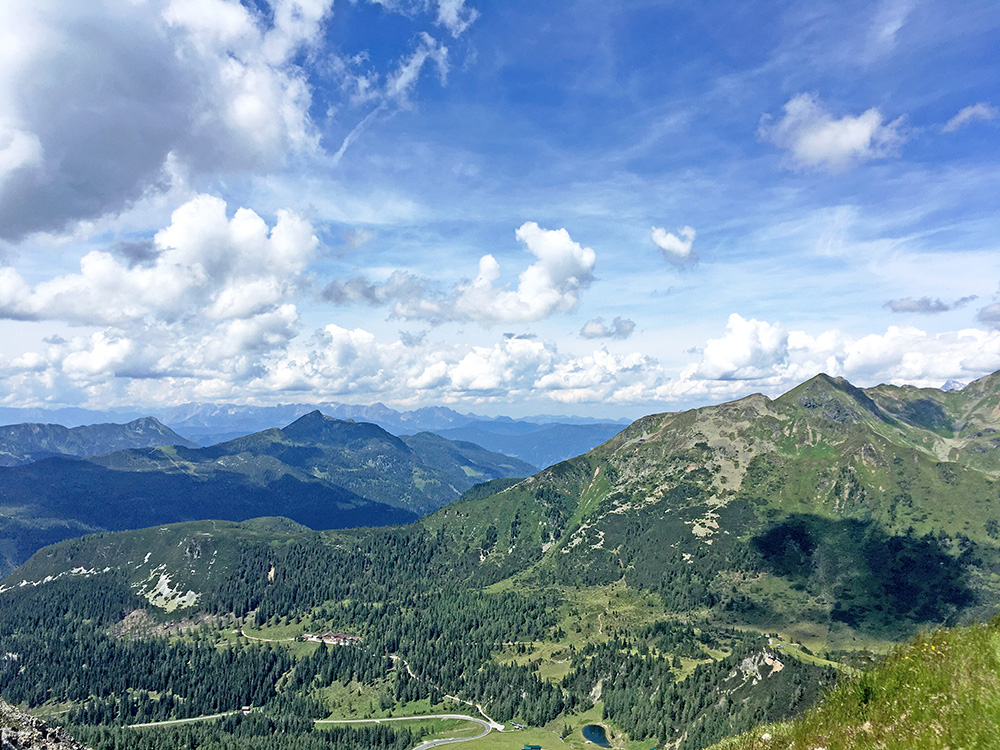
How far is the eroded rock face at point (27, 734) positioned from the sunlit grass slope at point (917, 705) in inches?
1932

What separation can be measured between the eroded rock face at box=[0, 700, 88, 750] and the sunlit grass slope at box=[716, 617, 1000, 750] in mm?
49060

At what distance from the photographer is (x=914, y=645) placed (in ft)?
77.3

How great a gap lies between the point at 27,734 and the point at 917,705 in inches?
2270

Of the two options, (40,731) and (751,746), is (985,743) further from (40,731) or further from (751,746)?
(40,731)

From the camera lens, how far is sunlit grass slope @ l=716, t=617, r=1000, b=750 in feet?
53.7

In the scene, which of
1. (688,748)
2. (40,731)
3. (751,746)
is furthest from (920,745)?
(688,748)

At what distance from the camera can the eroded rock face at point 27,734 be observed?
40469 millimetres

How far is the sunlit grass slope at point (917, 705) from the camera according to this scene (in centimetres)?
1638

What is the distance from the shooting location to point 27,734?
41.9 metres

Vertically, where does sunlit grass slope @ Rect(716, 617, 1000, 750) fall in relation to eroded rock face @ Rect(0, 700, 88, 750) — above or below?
above

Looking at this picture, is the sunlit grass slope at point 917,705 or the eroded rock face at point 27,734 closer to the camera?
the sunlit grass slope at point 917,705

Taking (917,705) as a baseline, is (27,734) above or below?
below

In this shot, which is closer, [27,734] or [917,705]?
[917,705]

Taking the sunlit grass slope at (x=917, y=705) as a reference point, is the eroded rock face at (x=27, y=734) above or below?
below
